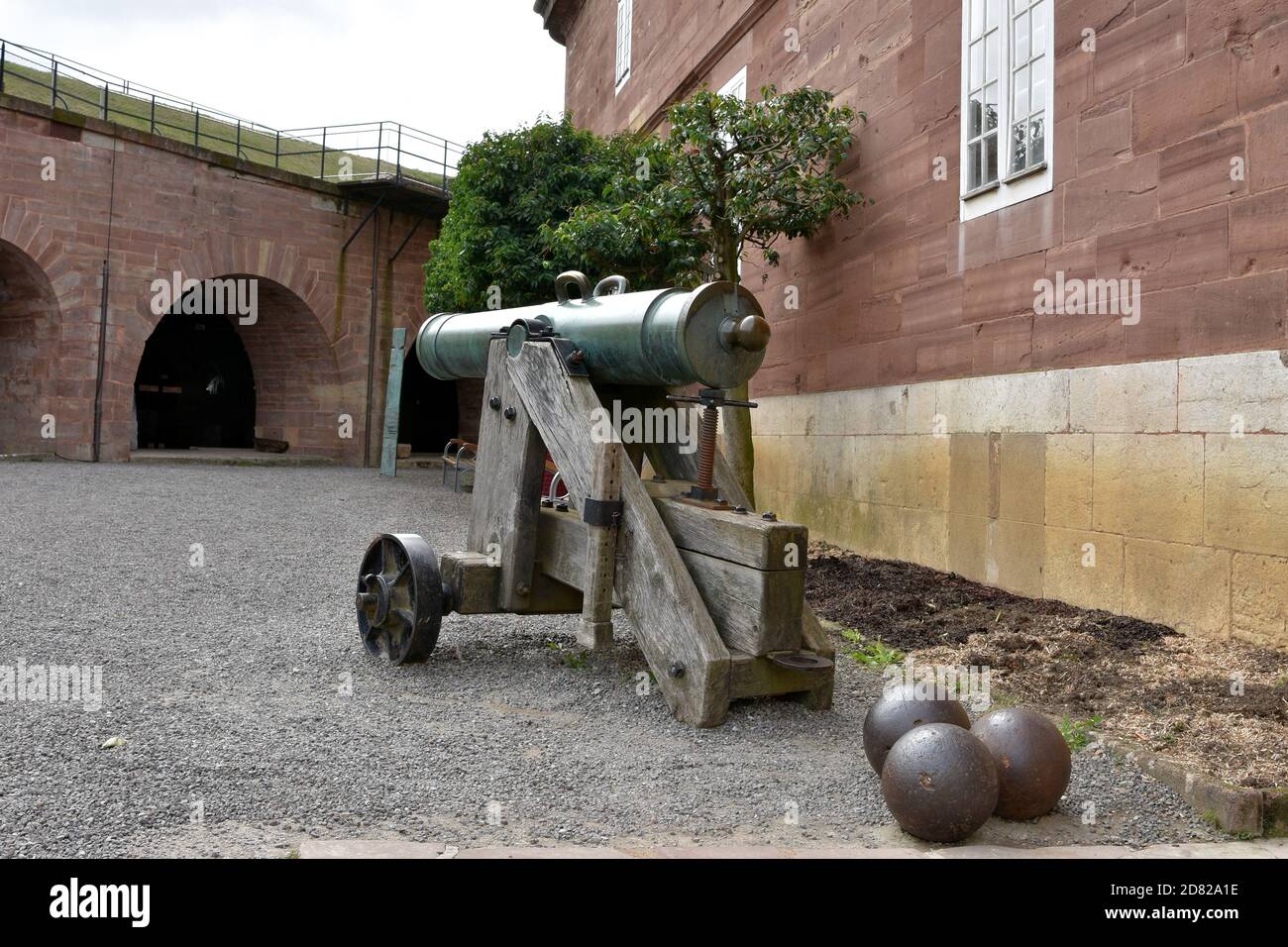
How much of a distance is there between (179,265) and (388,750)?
15953 mm

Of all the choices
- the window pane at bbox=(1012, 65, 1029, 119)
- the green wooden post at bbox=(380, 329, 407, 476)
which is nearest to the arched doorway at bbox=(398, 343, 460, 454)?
the green wooden post at bbox=(380, 329, 407, 476)

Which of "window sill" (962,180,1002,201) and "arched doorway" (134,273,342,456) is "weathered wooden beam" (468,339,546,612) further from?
"arched doorway" (134,273,342,456)

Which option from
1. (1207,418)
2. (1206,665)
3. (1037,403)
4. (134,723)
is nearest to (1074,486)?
(1037,403)

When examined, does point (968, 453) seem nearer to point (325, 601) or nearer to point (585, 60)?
point (325, 601)

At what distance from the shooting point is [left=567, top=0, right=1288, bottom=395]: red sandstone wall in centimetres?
495

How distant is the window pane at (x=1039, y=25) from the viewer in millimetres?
6430

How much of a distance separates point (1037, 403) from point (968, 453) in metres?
0.73

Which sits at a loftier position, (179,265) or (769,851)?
(179,265)

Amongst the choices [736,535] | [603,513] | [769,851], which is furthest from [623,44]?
[769,851]

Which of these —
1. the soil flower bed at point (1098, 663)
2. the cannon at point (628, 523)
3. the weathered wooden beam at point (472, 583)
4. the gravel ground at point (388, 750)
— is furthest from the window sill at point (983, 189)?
the weathered wooden beam at point (472, 583)

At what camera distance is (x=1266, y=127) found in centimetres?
484

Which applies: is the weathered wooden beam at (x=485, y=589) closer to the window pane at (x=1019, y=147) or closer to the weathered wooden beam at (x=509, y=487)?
the weathered wooden beam at (x=509, y=487)

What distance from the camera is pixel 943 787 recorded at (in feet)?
9.44

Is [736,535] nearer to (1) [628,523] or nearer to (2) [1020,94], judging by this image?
(1) [628,523]
